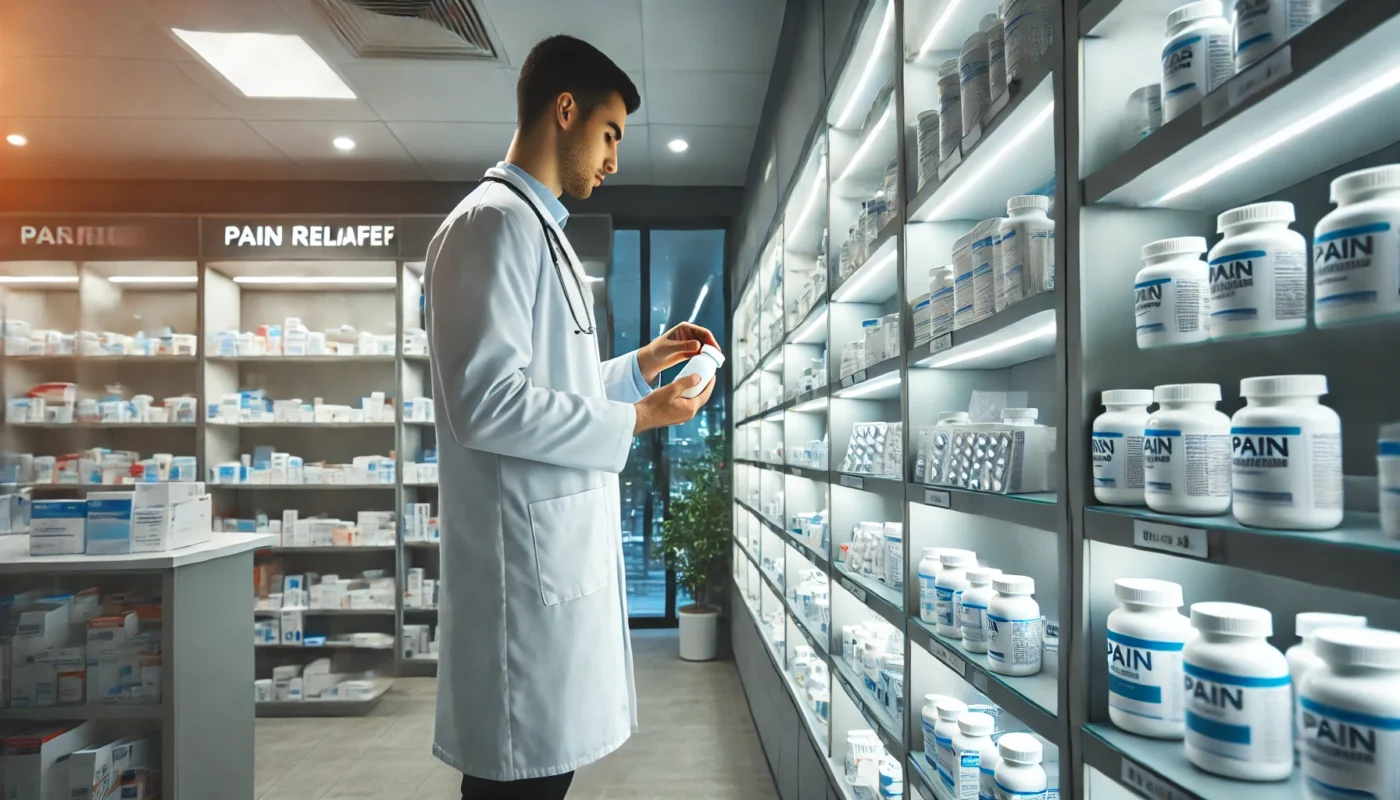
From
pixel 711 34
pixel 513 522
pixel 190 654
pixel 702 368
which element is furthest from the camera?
pixel 711 34

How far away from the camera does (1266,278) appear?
35.6 inches

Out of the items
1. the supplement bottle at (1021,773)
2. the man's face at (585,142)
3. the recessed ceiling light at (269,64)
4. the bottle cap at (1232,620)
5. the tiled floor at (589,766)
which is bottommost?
the tiled floor at (589,766)

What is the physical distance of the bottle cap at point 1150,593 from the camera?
1.05 metres

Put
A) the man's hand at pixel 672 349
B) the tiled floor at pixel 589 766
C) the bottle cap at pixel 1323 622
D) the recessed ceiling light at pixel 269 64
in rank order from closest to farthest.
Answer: the bottle cap at pixel 1323 622, the man's hand at pixel 672 349, the tiled floor at pixel 589 766, the recessed ceiling light at pixel 269 64

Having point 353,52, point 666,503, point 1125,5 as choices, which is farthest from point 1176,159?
point 666,503

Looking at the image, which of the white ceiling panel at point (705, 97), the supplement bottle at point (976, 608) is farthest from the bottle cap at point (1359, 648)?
the white ceiling panel at point (705, 97)

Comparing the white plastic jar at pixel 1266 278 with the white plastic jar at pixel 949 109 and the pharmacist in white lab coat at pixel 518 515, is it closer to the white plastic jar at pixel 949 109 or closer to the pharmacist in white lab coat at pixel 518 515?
the white plastic jar at pixel 949 109

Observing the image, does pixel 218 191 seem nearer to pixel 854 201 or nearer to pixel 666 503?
pixel 666 503

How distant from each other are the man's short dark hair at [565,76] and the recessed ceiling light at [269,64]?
3130 mm

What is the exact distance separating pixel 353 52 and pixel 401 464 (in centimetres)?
269

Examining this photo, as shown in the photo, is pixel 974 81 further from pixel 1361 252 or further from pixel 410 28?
pixel 410 28

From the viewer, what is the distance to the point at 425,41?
13.8 feet

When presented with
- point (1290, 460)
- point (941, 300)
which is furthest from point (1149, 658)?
point (941, 300)

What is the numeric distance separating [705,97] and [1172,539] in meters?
4.51
